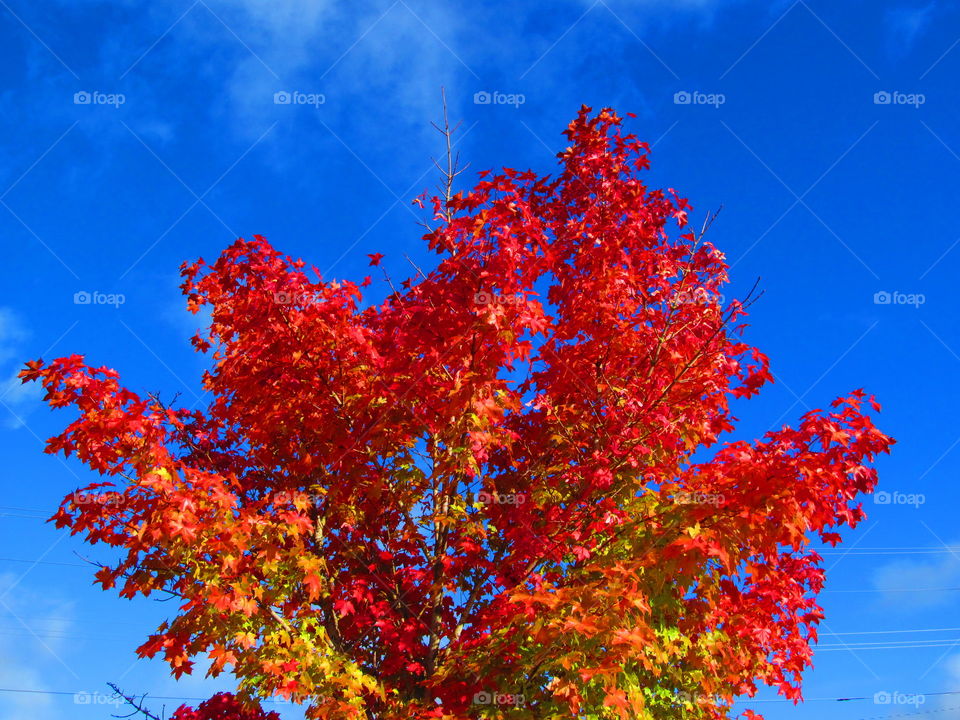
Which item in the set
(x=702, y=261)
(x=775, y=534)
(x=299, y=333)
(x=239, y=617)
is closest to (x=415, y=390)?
(x=299, y=333)

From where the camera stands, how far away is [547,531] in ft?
26.9

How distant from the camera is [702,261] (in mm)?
9570

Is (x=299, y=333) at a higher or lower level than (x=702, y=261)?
lower

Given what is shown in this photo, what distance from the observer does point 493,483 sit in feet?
29.1

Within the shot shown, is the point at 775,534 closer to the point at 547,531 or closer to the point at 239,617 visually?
the point at 547,531

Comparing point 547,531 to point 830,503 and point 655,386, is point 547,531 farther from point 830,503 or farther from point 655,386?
point 830,503

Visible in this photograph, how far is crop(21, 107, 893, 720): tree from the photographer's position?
257 inches

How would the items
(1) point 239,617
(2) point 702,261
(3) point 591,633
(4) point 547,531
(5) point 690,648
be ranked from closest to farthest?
1. (3) point 591,633
2. (1) point 239,617
3. (5) point 690,648
4. (4) point 547,531
5. (2) point 702,261

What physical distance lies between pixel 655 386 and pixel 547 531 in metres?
2.09

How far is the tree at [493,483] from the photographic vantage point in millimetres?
6531

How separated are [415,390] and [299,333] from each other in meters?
1.43

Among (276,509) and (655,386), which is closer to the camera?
(276,509)

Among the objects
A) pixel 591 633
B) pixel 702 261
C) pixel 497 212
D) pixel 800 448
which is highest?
pixel 702 261

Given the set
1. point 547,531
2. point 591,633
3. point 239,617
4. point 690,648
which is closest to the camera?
point 591,633
